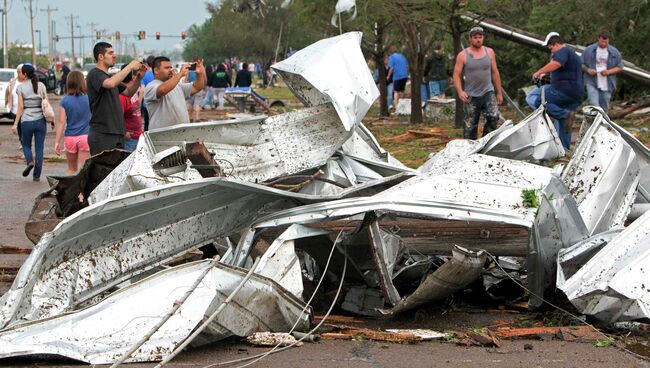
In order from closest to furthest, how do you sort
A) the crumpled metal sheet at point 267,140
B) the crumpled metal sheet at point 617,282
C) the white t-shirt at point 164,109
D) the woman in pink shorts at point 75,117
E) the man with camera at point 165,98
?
the crumpled metal sheet at point 617,282 → the crumpled metal sheet at point 267,140 → the man with camera at point 165,98 → the white t-shirt at point 164,109 → the woman in pink shorts at point 75,117

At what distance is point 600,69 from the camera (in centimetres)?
1700

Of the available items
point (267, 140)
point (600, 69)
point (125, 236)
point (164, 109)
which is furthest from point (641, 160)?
point (600, 69)

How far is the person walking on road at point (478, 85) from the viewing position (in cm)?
1352

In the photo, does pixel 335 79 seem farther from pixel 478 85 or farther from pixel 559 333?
pixel 478 85

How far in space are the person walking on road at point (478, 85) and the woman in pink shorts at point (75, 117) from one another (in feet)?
15.6

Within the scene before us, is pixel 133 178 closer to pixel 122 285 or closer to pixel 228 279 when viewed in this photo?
pixel 122 285

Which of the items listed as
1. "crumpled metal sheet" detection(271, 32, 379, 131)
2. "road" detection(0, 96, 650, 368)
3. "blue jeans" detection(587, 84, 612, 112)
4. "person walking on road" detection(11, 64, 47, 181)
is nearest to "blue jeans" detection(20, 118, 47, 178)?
"person walking on road" detection(11, 64, 47, 181)

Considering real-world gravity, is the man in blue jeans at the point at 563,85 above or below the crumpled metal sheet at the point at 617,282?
above

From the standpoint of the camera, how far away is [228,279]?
240 inches

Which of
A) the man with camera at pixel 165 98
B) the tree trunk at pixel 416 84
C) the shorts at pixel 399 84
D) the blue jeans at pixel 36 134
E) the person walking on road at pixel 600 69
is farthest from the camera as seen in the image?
the shorts at pixel 399 84

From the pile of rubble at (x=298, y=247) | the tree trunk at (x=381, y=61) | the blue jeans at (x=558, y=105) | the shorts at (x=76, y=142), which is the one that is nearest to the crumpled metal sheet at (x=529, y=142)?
the pile of rubble at (x=298, y=247)

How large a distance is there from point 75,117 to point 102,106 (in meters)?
1.95

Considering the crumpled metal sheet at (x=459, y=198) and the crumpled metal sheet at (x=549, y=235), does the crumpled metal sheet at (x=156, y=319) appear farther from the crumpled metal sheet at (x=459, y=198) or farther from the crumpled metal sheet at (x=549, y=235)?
the crumpled metal sheet at (x=549, y=235)

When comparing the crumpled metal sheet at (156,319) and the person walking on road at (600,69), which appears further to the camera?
the person walking on road at (600,69)
